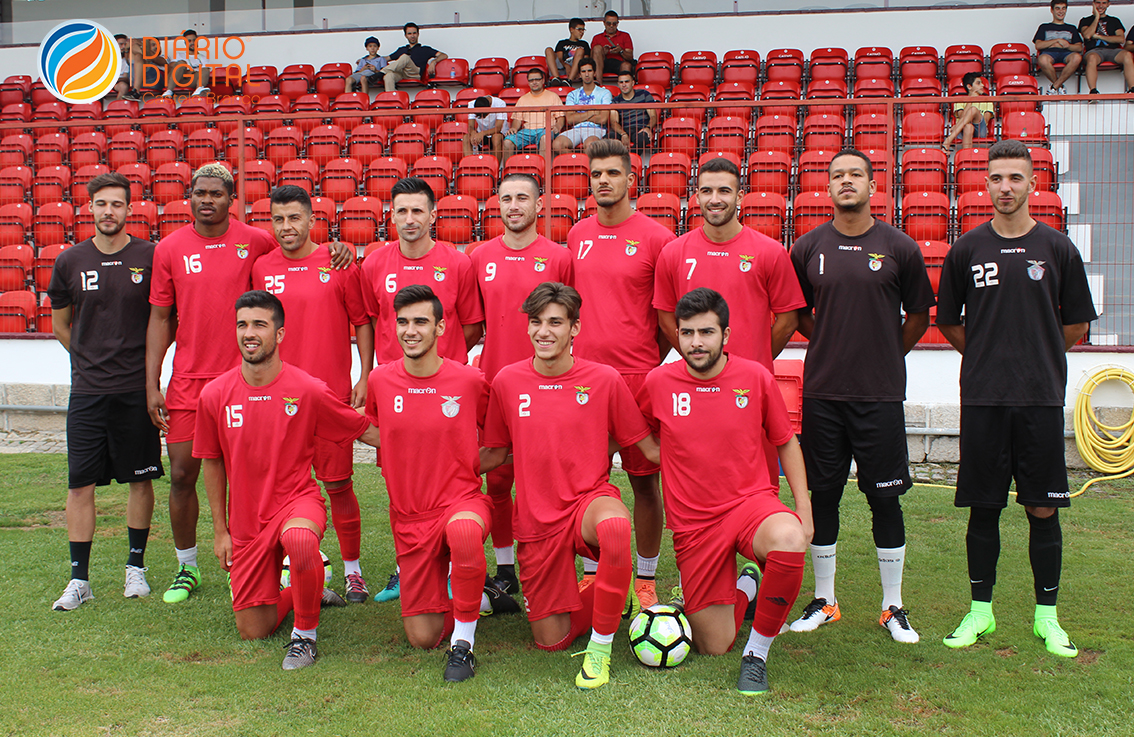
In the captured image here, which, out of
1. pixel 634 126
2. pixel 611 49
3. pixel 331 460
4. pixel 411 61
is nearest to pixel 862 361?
pixel 331 460

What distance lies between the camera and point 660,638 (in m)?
3.79

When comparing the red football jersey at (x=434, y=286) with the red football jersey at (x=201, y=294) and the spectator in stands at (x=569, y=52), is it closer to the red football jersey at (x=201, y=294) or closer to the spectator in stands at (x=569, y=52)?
the red football jersey at (x=201, y=294)

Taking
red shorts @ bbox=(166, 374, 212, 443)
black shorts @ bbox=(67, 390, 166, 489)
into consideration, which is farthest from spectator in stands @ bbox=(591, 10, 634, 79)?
black shorts @ bbox=(67, 390, 166, 489)

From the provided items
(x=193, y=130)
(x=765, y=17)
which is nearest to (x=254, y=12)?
(x=193, y=130)

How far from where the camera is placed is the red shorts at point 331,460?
4609mm

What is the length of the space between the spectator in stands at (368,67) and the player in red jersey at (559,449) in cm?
1170

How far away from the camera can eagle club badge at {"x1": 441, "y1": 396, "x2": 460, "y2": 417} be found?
4094 mm

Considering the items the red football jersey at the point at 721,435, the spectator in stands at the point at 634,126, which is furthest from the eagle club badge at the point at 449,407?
the spectator in stands at the point at 634,126

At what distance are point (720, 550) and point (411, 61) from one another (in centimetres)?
1269

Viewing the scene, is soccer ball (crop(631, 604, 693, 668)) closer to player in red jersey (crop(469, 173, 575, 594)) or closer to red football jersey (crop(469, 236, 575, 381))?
player in red jersey (crop(469, 173, 575, 594))

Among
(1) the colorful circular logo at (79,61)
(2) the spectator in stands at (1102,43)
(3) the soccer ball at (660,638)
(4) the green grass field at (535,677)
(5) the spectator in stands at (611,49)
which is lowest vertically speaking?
(4) the green grass field at (535,677)

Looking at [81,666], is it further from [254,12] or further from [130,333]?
[254,12]

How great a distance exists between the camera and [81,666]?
3.84 meters

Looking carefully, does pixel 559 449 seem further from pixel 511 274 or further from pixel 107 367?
pixel 107 367
